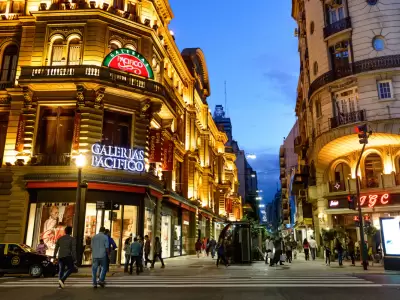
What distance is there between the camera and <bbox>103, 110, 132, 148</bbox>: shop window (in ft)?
80.0

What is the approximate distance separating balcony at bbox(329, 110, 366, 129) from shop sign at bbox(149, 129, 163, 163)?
42.0 ft

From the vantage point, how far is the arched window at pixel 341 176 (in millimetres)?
28078

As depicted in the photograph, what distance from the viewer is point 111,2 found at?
26219 millimetres

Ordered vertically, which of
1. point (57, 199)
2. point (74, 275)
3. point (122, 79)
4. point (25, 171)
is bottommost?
point (74, 275)

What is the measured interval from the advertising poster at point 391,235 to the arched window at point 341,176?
10.3 metres

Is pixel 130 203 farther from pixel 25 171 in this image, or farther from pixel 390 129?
pixel 390 129

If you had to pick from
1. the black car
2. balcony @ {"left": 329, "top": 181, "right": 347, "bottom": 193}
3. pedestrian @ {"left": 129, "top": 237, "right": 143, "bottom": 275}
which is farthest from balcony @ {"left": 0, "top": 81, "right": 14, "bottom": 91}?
balcony @ {"left": 329, "top": 181, "right": 347, "bottom": 193}

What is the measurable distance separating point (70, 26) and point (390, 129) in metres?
23.0

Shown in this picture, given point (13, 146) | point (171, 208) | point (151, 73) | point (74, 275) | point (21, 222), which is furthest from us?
point (171, 208)

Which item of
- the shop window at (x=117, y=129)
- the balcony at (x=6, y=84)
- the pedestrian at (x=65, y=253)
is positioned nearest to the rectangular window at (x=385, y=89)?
the shop window at (x=117, y=129)

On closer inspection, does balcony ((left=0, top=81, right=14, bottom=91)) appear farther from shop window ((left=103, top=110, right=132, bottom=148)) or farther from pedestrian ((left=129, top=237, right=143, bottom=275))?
pedestrian ((left=129, top=237, right=143, bottom=275))

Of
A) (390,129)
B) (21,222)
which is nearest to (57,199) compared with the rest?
(21,222)

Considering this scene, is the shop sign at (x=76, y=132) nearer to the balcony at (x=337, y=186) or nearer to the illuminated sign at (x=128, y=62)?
the illuminated sign at (x=128, y=62)

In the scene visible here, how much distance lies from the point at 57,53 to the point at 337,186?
75.3 ft
